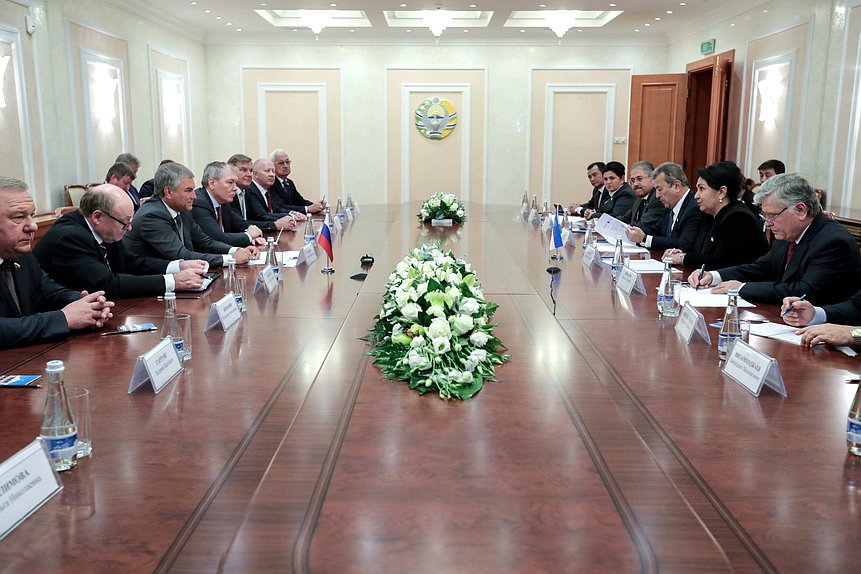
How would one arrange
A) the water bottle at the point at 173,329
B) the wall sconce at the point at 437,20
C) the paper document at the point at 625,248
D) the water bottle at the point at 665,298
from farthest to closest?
the wall sconce at the point at 437,20 → the paper document at the point at 625,248 → the water bottle at the point at 665,298 → the water bottle at the point at 173,329

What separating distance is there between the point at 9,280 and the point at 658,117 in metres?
9.29

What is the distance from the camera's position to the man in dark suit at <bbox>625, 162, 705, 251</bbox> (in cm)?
475

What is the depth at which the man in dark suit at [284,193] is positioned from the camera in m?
7.55

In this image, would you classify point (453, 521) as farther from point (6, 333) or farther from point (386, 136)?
point (386, 136)

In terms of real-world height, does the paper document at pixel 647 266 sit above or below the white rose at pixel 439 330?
below

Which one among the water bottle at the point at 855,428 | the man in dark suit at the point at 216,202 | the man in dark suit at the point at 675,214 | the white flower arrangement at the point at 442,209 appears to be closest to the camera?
the water bottle at the point at 855,428

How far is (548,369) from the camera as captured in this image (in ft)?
7.09

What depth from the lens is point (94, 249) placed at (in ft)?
10.4

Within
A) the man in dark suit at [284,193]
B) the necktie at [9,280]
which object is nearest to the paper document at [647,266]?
the necktie at [9,280]

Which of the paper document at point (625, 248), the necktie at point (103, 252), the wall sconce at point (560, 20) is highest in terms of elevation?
the wall sconce at point (560, 20)

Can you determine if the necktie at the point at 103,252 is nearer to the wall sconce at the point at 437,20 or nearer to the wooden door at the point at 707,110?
the wall sconce at the point at 437,20

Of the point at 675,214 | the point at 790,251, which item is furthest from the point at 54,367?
the point at 675,214

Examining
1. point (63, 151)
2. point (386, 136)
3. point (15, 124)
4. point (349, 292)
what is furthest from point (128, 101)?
point (349, 292)

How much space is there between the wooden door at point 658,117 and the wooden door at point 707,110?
134mm
